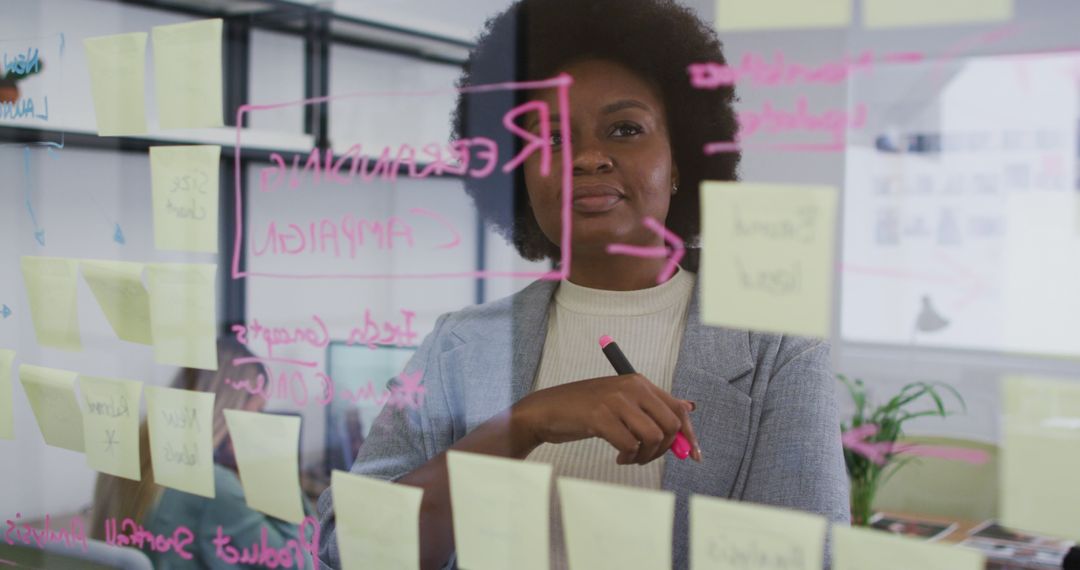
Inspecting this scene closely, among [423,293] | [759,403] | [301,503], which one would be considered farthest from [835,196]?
[301,503]

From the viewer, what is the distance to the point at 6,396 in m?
1.31

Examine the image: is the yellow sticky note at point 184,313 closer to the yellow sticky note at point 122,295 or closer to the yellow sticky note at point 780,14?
the yellow sticky note at point 122,295

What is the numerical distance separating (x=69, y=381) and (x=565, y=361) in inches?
28.8

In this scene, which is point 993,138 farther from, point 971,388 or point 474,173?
point 474,173

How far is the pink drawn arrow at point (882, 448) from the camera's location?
76 centimetres

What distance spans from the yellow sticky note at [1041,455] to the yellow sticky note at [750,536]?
0.15 meters

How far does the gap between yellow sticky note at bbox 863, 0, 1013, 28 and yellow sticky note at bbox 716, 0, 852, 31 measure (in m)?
0.02

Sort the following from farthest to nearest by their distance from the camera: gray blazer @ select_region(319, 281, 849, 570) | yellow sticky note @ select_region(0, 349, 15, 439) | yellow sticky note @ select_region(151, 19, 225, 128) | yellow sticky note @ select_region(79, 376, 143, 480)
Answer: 1. yellow sticky note @ select_region(0, 349, 15, 439)
2. yellow sticky note @ select_region(79, 376, 143, 480)
3. yellow sticky note @ select_region(151, 19, 225, 128)
4. gray blazer @ select_region(319, 281, 849, 570)

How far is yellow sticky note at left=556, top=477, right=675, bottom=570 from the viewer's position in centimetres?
81

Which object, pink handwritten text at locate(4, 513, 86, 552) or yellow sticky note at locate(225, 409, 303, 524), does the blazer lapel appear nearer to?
yellow sticky note at locate(225, 409, 303, 524)

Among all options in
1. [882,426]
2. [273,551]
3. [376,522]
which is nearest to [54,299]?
[273,551]

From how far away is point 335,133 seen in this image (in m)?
0.99

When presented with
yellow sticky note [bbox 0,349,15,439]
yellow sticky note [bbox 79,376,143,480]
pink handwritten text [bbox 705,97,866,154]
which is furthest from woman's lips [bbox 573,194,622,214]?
yellow sticky note [bbox 0,349,15,439]

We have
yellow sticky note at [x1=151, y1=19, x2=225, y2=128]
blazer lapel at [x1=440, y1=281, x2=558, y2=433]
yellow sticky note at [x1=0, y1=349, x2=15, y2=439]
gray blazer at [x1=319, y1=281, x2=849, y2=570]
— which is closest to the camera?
gray blazer at [x1=319, y1=281, x2=849, y2=570]
